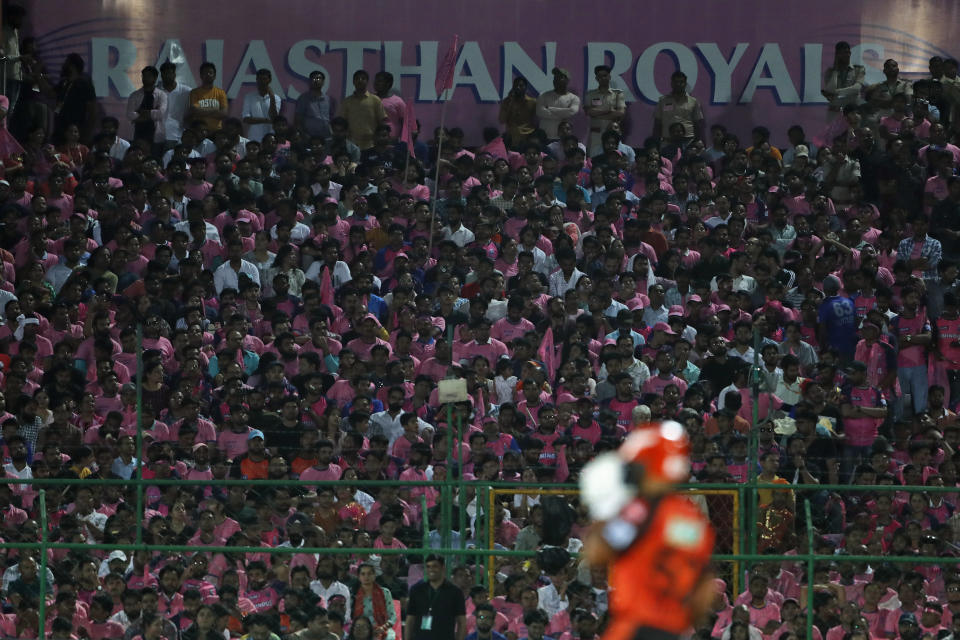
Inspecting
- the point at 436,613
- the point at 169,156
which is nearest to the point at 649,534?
the point at 436,613

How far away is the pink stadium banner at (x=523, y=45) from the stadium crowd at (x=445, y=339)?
1.87 feet

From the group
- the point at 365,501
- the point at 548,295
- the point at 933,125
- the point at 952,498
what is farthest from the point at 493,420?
the point at 933,125

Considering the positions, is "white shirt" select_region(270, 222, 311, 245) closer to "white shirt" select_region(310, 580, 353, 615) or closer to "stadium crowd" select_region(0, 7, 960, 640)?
"stadium crowd" select_region(0, 7, 960, 640)

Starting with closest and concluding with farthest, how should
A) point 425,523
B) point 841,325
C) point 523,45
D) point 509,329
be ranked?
point 425,523, point 509,329, point 841,325, point 523,45

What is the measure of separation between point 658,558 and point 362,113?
1456cm

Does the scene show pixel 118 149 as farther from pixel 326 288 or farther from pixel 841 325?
pixel 841 325

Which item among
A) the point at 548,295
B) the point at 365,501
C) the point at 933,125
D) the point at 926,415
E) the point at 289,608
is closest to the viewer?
the point at 289,608

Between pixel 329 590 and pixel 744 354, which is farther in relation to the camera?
pixel 744 354

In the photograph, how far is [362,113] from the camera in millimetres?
20391

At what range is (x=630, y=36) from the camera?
2180 cm

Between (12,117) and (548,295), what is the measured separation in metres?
7.21

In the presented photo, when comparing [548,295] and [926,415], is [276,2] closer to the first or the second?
[548,295]

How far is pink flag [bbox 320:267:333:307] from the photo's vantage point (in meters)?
17.6

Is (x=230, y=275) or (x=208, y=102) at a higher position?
(x=208, y=102)
